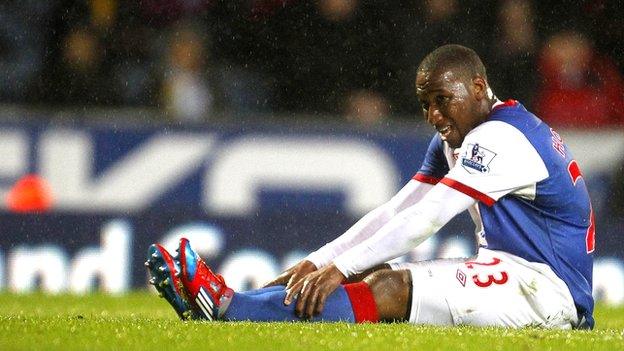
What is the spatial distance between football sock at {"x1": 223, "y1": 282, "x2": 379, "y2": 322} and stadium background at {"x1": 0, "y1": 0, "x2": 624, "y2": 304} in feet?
14.4

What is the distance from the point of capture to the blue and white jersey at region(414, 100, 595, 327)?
595cm

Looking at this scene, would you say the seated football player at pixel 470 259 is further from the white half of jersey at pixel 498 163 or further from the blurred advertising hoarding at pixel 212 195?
the blurred advertising hoarding at pixel 212 195

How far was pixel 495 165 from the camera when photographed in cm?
594

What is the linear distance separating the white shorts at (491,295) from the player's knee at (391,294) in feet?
0.13

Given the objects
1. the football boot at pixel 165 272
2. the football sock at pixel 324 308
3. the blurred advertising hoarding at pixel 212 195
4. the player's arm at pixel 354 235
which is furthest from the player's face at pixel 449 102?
the blurred advertising hoarding at pixel 212 195

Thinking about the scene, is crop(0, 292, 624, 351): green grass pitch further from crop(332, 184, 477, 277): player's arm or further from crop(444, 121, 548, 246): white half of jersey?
crop(444, 121, 548, 246): white half of jersey

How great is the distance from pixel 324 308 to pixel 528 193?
108 cm

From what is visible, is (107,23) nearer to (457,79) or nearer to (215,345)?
(457,79)

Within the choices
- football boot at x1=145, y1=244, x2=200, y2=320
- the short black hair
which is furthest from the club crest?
football boot at x1=145, y1=244, x2=200, y2=320

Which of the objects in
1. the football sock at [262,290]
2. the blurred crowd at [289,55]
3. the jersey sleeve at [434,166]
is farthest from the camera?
the blurred crowd at [289,55]

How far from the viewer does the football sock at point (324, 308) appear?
5973mm

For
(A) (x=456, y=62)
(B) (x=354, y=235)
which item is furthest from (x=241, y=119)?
(A) (x=456, y=62)

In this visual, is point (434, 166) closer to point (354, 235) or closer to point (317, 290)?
point (354, 235)

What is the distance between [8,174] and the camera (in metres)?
10.2
